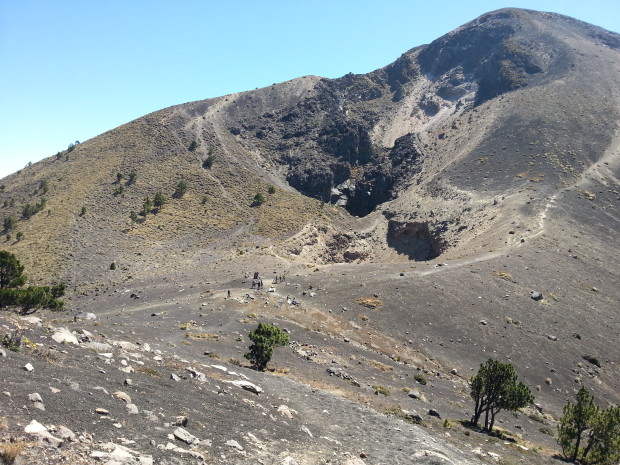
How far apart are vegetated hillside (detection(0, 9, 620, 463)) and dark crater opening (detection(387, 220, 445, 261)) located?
396 millimetres

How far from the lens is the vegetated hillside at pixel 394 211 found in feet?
123

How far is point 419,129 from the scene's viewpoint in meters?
116

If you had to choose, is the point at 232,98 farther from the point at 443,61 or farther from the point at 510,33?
the point at 510,33

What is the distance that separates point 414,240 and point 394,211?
1040 centimetres

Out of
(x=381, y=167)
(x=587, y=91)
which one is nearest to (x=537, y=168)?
(x=381, y=167)

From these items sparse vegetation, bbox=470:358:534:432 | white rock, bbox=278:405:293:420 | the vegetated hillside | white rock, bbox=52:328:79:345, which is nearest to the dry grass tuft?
the vegetated hillside

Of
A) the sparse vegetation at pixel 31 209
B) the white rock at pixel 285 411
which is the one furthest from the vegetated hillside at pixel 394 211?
the white rock at pixel 285 411

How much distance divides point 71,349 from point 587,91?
119686 mm

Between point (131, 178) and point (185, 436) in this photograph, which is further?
point (131, 178)

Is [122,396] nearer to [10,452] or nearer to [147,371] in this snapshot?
[147,371]

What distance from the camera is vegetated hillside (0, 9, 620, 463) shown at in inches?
1470

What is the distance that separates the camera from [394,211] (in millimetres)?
85438

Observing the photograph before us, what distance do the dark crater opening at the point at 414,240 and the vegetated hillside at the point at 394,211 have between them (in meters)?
0.40

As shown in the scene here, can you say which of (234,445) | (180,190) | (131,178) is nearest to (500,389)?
(234,445)
